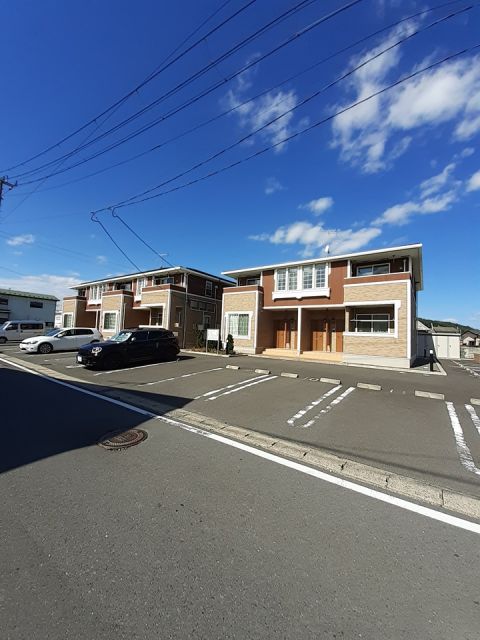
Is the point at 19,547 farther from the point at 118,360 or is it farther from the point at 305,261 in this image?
the point at 305,261

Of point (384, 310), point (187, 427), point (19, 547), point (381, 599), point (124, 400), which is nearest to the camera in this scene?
point (381, 599)

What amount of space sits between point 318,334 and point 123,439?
18958 mm

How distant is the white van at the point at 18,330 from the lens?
2670 centimetres

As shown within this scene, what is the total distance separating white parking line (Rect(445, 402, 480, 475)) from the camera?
14.7 feet

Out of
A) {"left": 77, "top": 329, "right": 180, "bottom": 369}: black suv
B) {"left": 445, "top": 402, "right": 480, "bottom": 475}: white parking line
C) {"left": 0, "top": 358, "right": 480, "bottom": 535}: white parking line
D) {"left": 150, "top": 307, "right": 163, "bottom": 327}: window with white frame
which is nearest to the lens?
{"left": 0, "top": 358, "right": 480, "bottom": 535}: white parking line

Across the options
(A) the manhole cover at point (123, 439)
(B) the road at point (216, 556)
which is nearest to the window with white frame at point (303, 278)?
(A) the manhole cover at point (123, 439)

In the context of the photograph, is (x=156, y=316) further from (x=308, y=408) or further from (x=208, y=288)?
(x=308, y=408)

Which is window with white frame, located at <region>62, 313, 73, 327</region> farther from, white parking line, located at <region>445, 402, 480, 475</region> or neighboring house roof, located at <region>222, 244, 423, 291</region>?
white parking line, located at <region>445, 402, 480, 475</region>

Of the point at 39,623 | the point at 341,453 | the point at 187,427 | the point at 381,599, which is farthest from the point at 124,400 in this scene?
the point at 381,599

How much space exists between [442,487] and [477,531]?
34.0 inches

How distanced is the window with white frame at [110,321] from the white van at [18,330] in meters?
5.01

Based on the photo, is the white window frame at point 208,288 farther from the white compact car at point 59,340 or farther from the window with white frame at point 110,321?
the white compact car at point 59,340

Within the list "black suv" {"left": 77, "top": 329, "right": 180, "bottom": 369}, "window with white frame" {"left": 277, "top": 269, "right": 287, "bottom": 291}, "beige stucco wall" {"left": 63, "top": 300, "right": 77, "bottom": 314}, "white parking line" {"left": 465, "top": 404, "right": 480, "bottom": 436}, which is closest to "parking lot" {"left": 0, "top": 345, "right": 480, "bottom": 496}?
"white parking line" {"left": 465, "top": 404, "right": 480, "bottom": 436}

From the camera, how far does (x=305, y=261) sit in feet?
70.0
